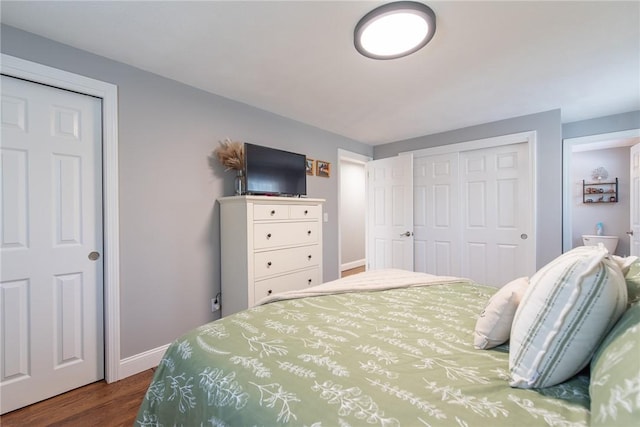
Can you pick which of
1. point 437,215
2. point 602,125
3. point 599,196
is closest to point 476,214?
point 437,215

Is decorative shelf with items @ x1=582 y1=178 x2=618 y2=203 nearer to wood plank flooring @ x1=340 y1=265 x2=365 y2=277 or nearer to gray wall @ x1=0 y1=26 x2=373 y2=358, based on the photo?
wood plank flooring @ x1=340 y1=265 x2=365 y2=277

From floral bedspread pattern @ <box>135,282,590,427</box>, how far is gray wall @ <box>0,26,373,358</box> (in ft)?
4.30

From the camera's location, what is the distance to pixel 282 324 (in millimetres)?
1160

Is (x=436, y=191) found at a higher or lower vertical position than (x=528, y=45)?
lower

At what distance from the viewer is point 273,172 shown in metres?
2.74

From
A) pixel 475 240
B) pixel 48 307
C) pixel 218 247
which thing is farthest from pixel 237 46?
pixel 475 240

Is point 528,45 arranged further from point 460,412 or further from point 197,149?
point 197,149

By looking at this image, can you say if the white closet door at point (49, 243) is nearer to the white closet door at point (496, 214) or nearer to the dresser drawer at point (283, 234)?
the dresser drawer at point (283, 234)

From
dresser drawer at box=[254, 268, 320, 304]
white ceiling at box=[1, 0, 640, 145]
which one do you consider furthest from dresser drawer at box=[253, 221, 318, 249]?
white ceiling at box=[1, 0, 640, 145]

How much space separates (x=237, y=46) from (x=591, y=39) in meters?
2.34

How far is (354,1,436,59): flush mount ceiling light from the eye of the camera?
1.44 meters

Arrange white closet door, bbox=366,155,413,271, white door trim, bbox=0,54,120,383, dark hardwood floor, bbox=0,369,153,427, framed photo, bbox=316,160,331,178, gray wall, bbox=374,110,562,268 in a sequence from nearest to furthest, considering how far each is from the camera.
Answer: dark hardwood floor, bbox=0,369,153,427, white door trim, bbox=0,54,120,383, gray wall, bbox=374,110,562,268, framed photo, bbox=316,160,331,178, white closet door, bbox=366,155,413,271

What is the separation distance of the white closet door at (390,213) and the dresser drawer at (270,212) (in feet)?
6.68

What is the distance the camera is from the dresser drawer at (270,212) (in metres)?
2.34
